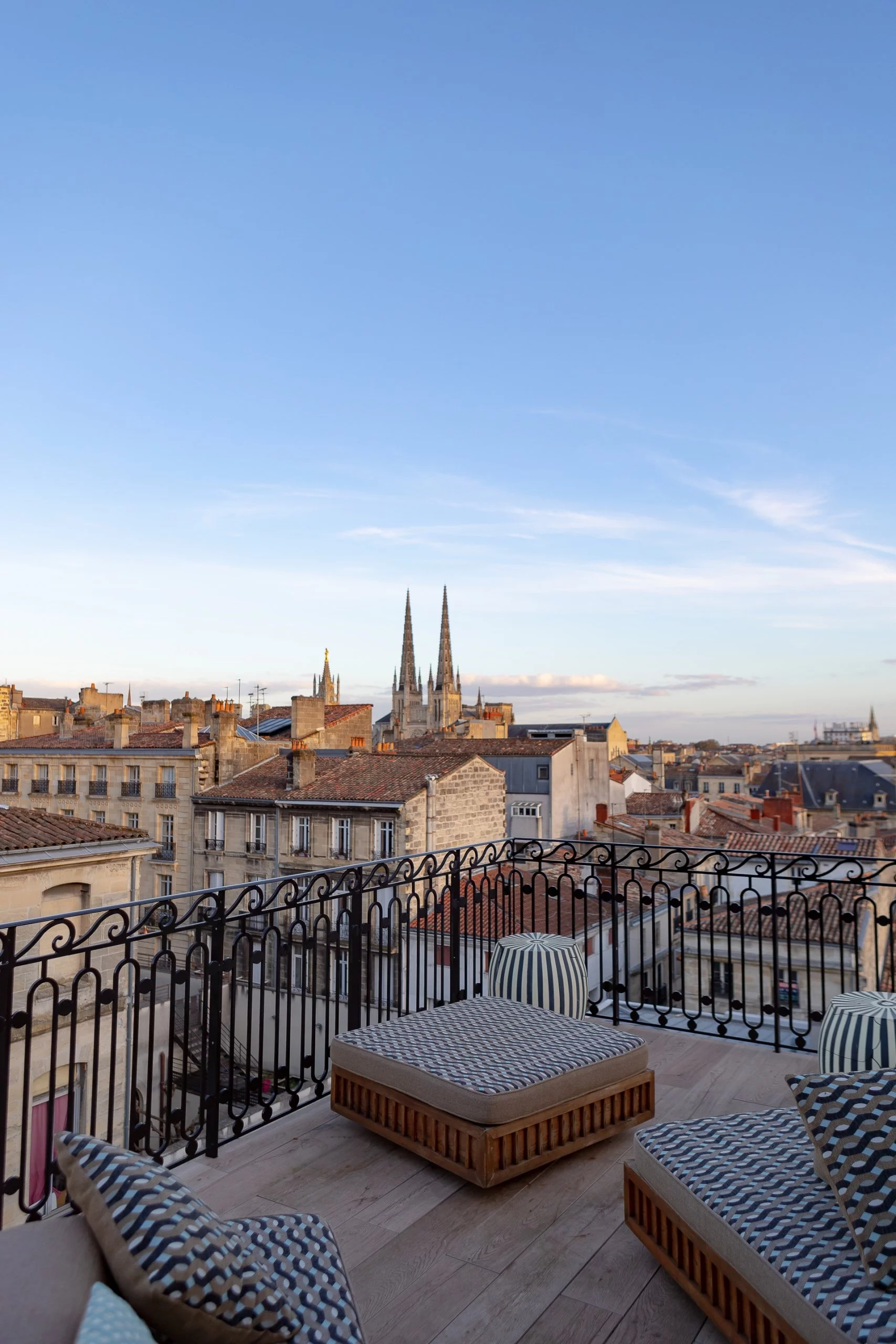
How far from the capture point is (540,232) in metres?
15.0

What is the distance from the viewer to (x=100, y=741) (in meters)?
33.0

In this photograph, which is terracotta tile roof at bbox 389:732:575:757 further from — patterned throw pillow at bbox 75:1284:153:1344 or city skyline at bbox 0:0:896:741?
patterned throw pillow at bbox 75:1284:153:1344

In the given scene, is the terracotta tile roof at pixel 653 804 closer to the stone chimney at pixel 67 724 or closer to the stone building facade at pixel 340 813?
the stone building facade at pixel 340 813

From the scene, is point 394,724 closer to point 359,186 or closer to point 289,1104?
point 359,186

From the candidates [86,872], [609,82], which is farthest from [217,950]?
[86,872]

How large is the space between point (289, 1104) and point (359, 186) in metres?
14.0

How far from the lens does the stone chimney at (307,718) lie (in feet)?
106

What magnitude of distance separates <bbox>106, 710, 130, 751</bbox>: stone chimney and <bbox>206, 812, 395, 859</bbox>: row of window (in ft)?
19.2

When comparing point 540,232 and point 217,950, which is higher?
point 540,232

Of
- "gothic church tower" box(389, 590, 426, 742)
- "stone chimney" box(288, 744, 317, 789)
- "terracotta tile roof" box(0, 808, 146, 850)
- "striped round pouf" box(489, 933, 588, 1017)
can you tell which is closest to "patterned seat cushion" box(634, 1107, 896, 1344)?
"striped round pouf" box(489, 933, 588, 1017)

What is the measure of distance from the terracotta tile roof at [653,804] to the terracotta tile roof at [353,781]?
620 inches

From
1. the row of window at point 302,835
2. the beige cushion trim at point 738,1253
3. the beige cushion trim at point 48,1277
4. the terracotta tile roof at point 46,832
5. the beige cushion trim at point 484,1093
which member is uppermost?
the beige cushion trim at point 48,1277

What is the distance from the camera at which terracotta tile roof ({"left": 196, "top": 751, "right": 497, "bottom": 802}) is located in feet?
81.6

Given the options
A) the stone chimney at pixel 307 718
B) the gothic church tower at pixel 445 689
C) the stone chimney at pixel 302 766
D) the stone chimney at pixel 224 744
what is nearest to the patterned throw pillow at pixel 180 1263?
the stone chimney at pixel 302 766
